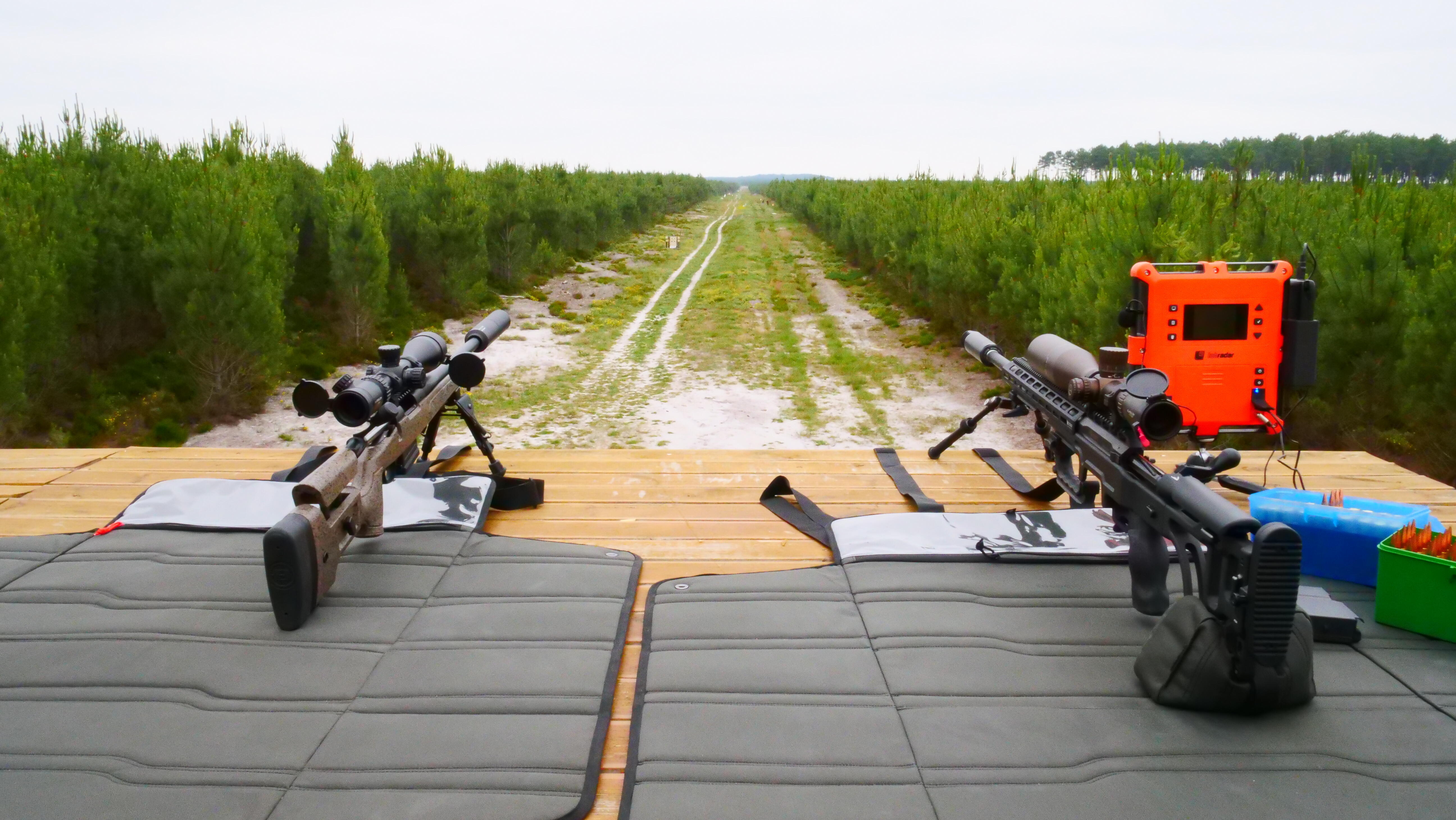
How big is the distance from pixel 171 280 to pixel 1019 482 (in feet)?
27.3

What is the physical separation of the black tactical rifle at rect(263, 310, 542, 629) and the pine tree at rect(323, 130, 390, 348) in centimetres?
844

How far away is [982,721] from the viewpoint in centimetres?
227

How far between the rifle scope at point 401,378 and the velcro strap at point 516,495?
50cm

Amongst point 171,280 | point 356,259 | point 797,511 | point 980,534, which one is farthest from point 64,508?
point 356,259

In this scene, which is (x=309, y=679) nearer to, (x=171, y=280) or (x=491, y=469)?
(x=491, y=469)

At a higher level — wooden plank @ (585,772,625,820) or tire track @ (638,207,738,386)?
tire track @ (638,207,738,386)

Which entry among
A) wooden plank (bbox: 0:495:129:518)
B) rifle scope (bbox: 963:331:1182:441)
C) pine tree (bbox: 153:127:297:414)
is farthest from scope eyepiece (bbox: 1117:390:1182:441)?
pine tree (bbox: 153:127:297:414)

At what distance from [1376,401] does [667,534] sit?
18.3ft

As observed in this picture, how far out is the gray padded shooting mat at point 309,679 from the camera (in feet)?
6.56

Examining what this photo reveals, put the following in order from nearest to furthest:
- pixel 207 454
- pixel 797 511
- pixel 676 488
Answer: pixel 797 511 → pixel 676 488 → pixel 207 454

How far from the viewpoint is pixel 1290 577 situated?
2.01 m

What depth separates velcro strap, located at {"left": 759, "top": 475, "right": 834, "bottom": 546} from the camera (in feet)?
11.9

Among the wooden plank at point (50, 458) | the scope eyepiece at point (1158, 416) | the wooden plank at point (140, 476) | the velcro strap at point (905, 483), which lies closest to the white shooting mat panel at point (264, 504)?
the wooden plank at point (140, 476)

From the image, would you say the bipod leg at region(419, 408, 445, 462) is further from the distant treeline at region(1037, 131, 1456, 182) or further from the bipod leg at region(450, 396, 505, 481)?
the distant treeline at region(1037, 131, 1456, 182)
